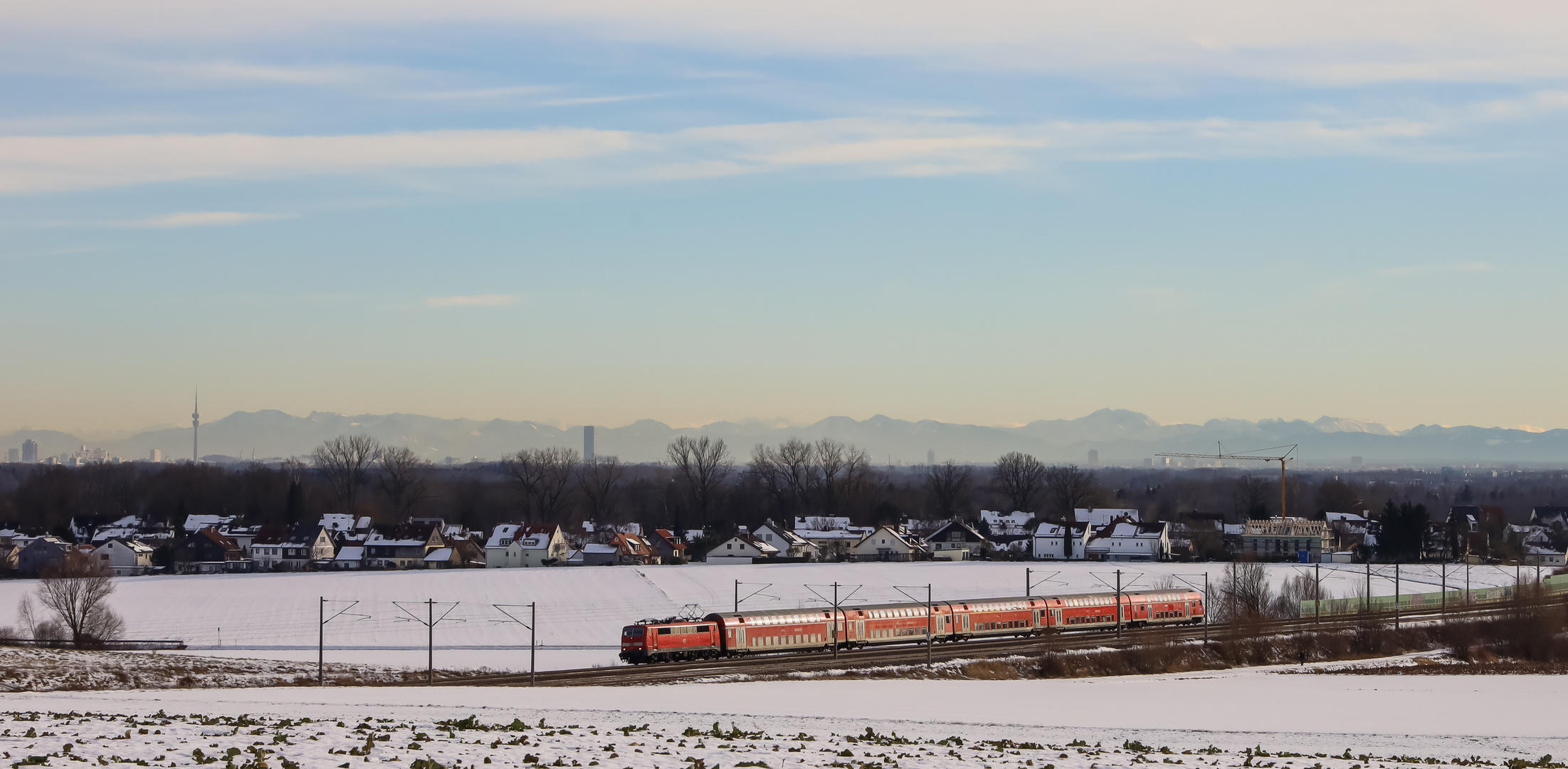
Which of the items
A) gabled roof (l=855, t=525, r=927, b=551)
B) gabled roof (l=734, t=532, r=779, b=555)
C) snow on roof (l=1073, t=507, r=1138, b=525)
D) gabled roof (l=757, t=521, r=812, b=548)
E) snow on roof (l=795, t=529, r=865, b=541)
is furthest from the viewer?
snow on roof (l=1073, t=507, r=1138, b=525)

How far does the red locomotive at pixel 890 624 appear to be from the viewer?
226 feet

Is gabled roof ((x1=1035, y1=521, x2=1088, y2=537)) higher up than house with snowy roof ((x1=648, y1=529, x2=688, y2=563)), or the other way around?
gabled roof ((x1=1035, y1=521, x2=1088, y2=537))

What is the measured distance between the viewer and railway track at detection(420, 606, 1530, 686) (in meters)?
59.0

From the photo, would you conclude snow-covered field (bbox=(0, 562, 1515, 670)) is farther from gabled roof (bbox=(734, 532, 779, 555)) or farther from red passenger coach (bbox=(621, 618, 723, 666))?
gabled roof (bbox=(734, 532, 779, 555))

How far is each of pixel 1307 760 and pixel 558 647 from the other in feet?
175

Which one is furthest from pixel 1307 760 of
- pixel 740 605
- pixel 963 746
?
pixel 740 605

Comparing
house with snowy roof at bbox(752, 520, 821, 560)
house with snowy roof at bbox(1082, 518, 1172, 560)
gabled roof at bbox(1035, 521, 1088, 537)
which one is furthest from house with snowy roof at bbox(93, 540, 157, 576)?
house with snowy roof at bbox(1082, 518, 1172, 560)

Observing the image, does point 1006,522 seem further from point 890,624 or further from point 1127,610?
point 890,624

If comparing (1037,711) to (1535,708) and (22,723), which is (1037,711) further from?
(22,723)

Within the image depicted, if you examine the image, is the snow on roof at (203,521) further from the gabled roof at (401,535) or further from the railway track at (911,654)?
the railway track at (911,654)

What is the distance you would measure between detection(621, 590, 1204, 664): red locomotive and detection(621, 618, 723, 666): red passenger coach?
36mm

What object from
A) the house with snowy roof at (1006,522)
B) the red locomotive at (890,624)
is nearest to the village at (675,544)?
the house with snowy roof at (1006,522)

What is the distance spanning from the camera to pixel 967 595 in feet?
366

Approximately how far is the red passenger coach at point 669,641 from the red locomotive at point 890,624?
0.04m
